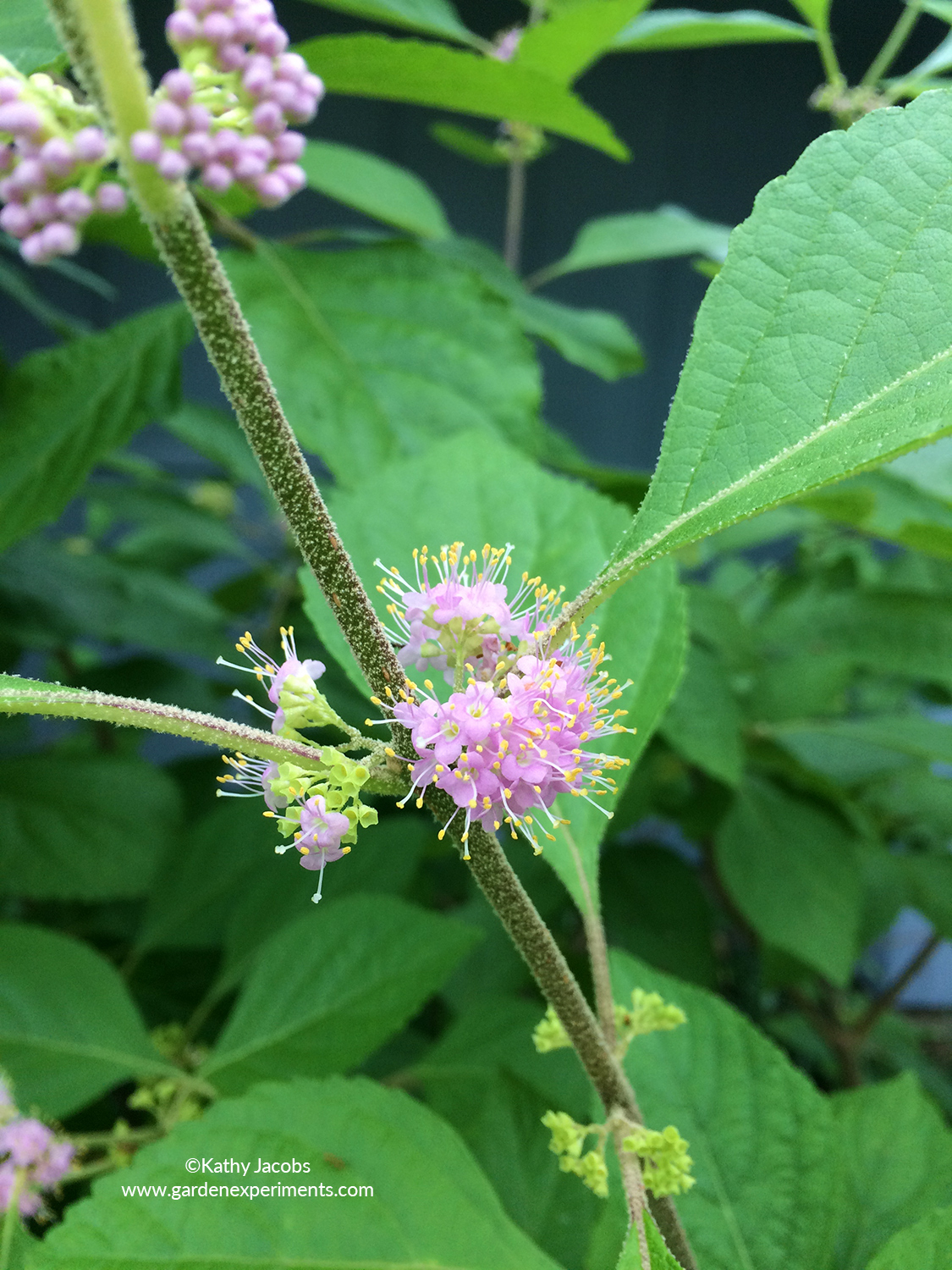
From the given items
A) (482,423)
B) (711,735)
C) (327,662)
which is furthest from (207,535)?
(711,735)

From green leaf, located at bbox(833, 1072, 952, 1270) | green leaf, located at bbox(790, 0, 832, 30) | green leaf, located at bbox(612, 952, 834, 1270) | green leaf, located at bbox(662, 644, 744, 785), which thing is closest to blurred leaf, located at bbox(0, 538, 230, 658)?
green leaf, located at bbox(662, 644, 744, 785)

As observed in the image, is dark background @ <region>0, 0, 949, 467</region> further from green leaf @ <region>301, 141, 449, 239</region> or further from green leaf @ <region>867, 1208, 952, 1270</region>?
green leaf @ <region>867, 1208, 952, 1270</region>

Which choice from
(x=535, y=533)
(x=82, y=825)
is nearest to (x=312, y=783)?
(x=535, y=533)

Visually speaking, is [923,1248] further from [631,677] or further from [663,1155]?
[631,677]

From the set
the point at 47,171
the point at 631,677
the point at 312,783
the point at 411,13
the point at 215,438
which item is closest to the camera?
the point at 47,171

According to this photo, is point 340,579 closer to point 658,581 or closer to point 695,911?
point 658,581
